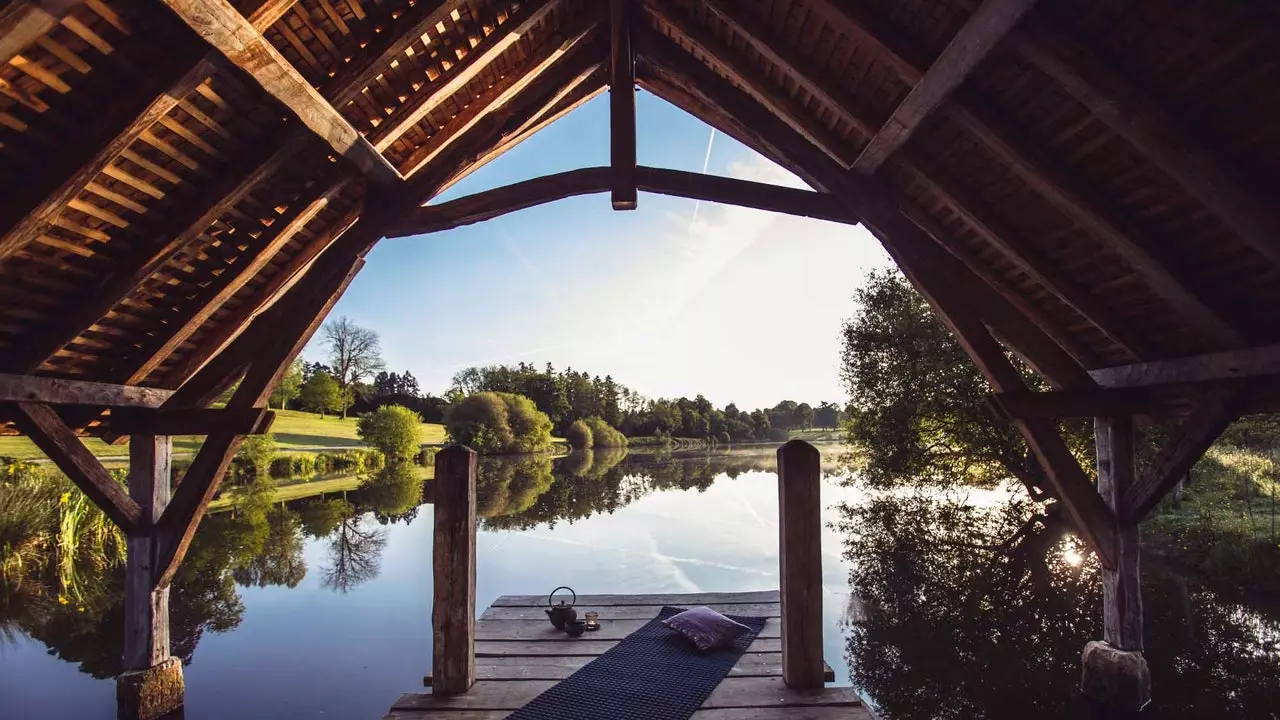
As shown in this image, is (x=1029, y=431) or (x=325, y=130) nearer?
(x=325, y=130)

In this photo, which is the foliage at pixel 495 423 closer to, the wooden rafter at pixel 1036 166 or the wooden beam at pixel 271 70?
the wooden beam at pixel 271 70

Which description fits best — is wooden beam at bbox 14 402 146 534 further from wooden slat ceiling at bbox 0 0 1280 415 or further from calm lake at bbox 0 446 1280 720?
calm lake at bbox 0 446 1280 720

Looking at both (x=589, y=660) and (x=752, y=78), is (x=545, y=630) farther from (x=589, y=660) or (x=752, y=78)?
(x=752, y=78)

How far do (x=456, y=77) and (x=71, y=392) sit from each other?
121 inches

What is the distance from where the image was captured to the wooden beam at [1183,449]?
3553mm

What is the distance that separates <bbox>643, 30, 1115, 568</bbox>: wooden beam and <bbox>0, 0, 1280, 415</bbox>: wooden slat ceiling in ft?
A: 0.46

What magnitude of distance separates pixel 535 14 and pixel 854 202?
2532 mm

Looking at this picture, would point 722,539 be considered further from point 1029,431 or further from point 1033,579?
point 1029,431

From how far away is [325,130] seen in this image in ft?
11.2

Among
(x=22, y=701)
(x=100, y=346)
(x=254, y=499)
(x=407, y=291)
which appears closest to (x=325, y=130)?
(x=100, y=346)

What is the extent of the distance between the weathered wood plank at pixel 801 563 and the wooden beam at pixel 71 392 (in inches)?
167

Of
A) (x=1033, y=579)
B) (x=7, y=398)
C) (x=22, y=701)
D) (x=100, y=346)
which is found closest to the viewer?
(x=7, y=398)

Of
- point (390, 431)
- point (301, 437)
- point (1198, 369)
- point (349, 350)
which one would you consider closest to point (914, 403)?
point (1198, 369)

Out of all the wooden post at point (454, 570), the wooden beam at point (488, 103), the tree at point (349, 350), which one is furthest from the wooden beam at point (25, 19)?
the tree at point (349, 350)
